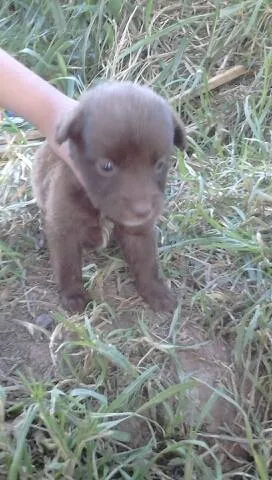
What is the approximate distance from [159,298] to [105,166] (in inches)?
28.8

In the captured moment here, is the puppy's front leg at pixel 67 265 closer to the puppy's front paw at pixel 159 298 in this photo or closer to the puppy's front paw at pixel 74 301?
the puppy's front paw at pixel 74 301

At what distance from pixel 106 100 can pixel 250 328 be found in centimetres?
97

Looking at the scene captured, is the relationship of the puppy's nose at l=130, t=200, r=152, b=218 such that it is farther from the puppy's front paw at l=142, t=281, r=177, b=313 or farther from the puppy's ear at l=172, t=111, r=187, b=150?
the puppy's front paw at l=142, t=281, r=177, b=313

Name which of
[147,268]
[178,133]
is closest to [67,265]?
[147,268]

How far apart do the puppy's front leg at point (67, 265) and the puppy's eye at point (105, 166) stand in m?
0.43

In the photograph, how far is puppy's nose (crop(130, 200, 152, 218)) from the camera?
2541mm

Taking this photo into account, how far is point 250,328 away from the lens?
116 inches

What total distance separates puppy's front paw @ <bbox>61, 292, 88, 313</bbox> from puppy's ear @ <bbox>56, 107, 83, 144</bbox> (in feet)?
2.12

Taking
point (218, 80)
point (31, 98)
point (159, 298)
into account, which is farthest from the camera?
point (218, 80)

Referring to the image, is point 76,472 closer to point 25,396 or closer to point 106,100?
point 25,396

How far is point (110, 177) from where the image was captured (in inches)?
101

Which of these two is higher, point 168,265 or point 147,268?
point 147,268

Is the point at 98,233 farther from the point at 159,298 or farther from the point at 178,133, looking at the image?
the point at 178,133

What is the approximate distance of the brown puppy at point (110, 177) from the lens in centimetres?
253
